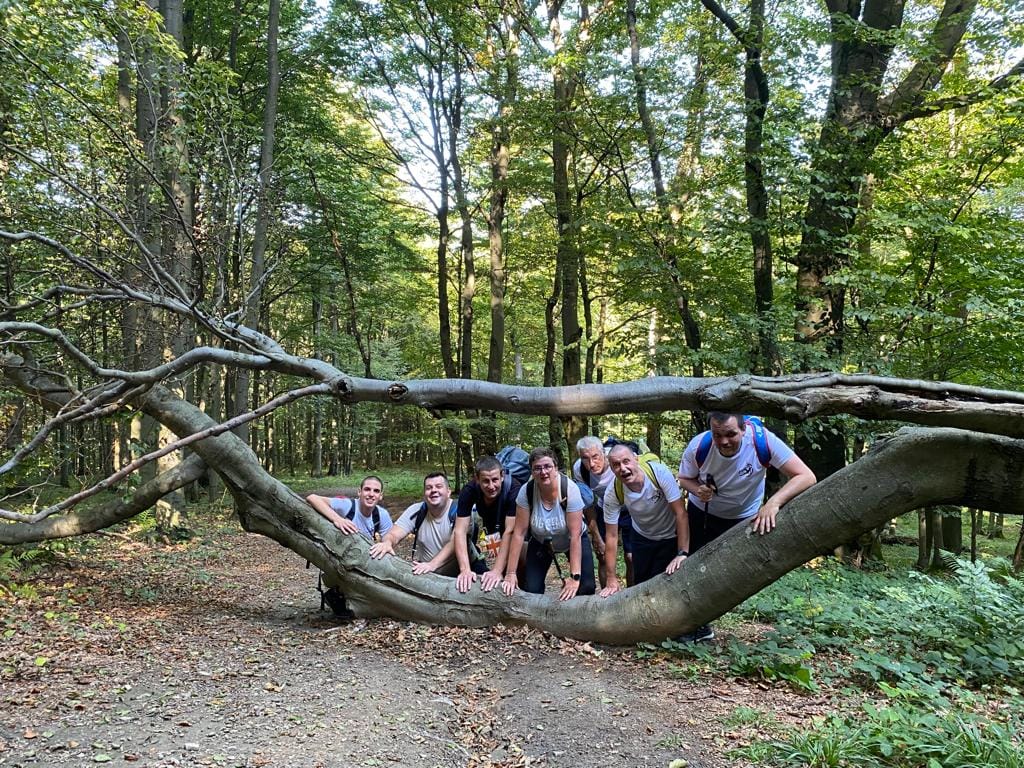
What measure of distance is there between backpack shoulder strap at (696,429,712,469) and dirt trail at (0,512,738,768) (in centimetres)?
164

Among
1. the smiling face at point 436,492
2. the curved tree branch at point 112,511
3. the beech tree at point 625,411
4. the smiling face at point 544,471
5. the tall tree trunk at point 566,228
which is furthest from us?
the tall tree trunk at point 566,228

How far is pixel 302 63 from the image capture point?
1427 centimetres

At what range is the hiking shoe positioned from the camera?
4648 mm

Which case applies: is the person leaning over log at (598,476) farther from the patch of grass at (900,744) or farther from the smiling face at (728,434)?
the patch of grass at (900,744)

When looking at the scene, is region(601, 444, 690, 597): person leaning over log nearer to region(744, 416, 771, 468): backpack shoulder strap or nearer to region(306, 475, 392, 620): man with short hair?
region(744, 416, 771, 468): backpack shoulder strap

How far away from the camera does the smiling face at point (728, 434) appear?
4.10 metres

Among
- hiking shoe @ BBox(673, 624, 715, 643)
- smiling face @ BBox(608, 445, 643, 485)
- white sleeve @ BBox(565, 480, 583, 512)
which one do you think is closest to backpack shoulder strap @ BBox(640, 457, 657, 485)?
smiling face @ BBox(608, 445, 643, 485)

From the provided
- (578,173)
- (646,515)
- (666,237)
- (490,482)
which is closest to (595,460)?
(646,515)

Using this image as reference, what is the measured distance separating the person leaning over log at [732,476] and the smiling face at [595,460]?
0.86 metres

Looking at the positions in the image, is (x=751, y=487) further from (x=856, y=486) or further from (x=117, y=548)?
(x=117, y=548)

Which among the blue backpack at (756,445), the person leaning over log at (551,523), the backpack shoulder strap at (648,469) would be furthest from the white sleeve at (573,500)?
the blue backpack at (756,445)

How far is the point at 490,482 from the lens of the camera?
4988 millimetres

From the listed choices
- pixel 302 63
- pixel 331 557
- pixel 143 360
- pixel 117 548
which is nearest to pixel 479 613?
pixel 331 557

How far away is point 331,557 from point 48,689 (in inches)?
88.1
